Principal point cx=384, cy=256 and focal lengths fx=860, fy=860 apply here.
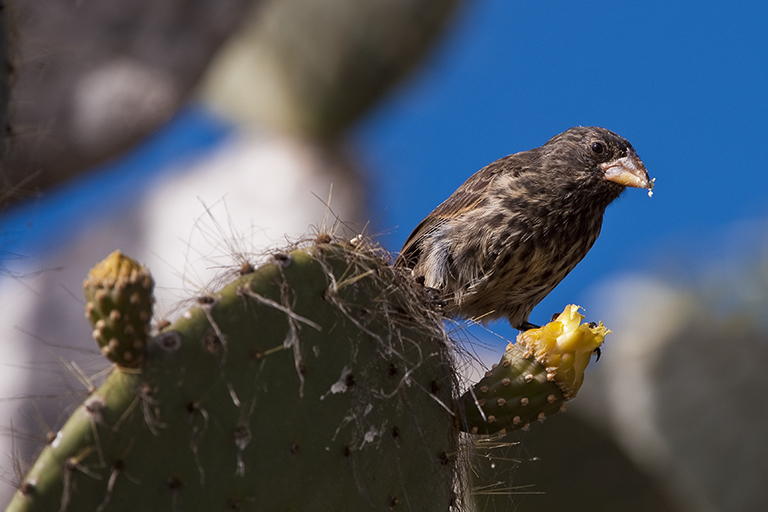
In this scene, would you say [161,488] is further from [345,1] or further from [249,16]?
[345,1]

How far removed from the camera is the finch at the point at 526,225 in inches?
120

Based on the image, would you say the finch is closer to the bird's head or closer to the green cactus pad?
the bird's head

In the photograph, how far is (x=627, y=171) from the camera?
121 inches

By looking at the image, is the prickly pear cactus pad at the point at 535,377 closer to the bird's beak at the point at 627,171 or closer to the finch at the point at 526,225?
the finch at the point at 526,225

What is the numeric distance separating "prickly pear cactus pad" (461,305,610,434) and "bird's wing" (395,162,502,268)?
3.54 ft

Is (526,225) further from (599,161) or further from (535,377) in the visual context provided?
(535,377)

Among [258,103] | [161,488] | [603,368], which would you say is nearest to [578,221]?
[161,488]

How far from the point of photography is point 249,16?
6270 mm

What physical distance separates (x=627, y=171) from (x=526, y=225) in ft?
1.37

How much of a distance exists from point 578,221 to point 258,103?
6012 mm

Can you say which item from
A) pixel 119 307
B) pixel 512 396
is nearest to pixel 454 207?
pixel 512 396

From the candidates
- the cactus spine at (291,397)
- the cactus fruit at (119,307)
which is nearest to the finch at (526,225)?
the cactus spine at (291,397)

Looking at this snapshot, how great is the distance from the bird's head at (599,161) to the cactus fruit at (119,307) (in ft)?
6.39

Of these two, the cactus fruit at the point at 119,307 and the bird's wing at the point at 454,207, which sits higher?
the bird's wing at the point at 454,207
